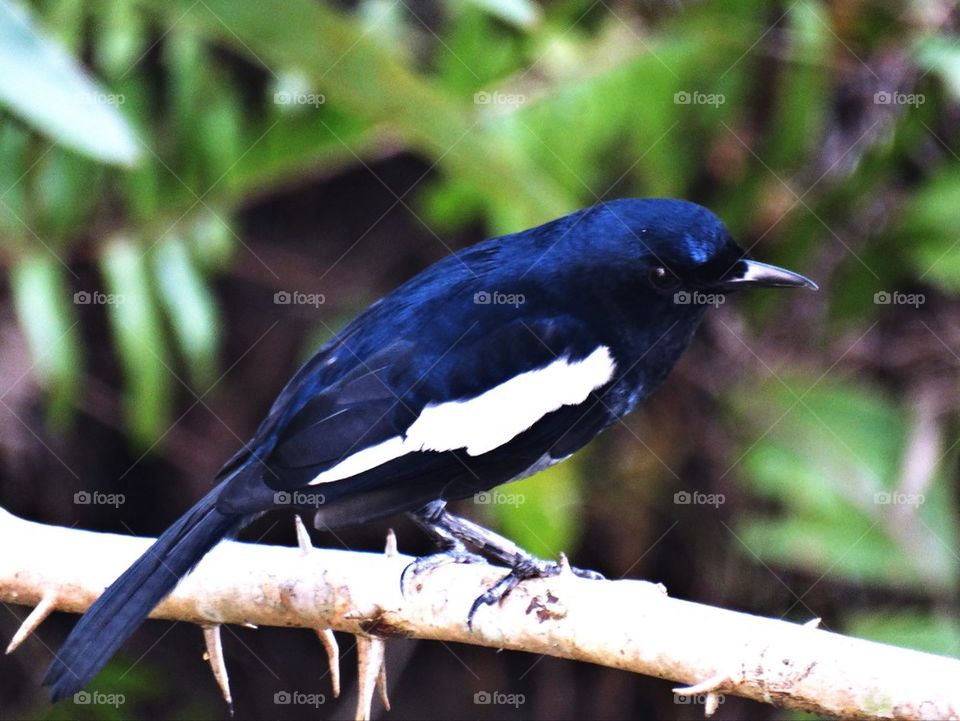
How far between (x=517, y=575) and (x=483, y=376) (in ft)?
1.28

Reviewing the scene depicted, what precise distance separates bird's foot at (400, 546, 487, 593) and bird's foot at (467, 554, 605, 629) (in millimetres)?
117

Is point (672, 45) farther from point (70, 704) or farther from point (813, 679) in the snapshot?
point (70, 704)

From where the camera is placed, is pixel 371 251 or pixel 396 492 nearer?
pixel 396 492

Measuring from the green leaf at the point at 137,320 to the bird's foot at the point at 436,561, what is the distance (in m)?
1.34

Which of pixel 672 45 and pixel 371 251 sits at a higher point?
pixel 672 45

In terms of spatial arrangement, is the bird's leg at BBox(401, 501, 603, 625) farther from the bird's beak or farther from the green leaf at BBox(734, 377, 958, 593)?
the green leaf at BBox(734, 377, 958, 593)

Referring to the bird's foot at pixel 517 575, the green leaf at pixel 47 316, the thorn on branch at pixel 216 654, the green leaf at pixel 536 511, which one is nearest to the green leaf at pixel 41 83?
the thorn on branch at pixel 216 654

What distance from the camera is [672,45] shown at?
3.44 meters

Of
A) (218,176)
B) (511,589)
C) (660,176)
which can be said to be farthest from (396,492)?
(660,176)

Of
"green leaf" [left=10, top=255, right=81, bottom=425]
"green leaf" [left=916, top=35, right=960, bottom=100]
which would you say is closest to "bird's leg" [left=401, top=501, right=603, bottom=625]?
"green leaf" [left=10, top=255, right=81, bottom=425]

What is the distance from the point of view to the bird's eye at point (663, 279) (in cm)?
234

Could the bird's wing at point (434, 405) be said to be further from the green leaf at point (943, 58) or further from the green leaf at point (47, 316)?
the green leaf at point (943, 58)

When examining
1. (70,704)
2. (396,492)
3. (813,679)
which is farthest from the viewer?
(70,704)

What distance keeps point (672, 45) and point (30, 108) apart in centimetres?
232
